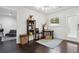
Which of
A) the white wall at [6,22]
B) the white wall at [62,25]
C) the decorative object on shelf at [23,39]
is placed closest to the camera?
the white wall at [6,22]

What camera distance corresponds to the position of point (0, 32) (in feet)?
6.35

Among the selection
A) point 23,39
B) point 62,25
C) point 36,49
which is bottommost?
point 36,49

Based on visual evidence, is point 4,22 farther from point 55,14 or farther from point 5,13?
point 55,14

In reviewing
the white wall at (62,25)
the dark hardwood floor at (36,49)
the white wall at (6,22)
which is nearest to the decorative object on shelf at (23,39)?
the dark hardwood floor at (36,49)

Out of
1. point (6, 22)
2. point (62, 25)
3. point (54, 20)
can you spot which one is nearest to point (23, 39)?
point (6, 22)

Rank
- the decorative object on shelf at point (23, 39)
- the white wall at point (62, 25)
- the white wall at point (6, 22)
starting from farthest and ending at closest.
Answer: the decorative object on shelf at point (23, 39) → the white wall at point (62, 25) → the white wall at point (6, 22)

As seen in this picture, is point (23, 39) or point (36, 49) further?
point (23, 39)

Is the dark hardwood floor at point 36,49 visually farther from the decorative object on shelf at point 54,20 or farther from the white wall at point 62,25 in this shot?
the decorative object on shelf at point 54,20

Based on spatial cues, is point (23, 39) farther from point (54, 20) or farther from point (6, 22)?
point (54, 20)

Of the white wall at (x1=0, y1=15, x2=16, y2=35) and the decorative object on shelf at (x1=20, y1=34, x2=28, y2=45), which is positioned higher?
the white wall at (x1=0, y1=15, x2=16, y2=35)

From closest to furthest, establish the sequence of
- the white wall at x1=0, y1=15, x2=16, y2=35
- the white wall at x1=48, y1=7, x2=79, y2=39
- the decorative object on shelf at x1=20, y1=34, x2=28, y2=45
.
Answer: the white wall at x1=0, y1=15, x2=16, y2=35 < the white wall at x1=48, y1=7, x2=79, y2=39 < the decorative object on shelf at x1=20, y1=34, x2=28, y2=45

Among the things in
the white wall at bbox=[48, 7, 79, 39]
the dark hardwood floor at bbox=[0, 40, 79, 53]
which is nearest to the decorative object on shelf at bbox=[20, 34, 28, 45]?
the dark hardwood floor at bbox=[0, 40, 79, 53]

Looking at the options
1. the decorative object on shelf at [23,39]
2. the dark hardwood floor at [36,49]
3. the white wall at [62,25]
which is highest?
the white wall at [62,25]

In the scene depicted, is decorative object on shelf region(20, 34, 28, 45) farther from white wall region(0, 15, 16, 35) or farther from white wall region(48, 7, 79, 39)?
white wall region(48, 7, 79, 39)
